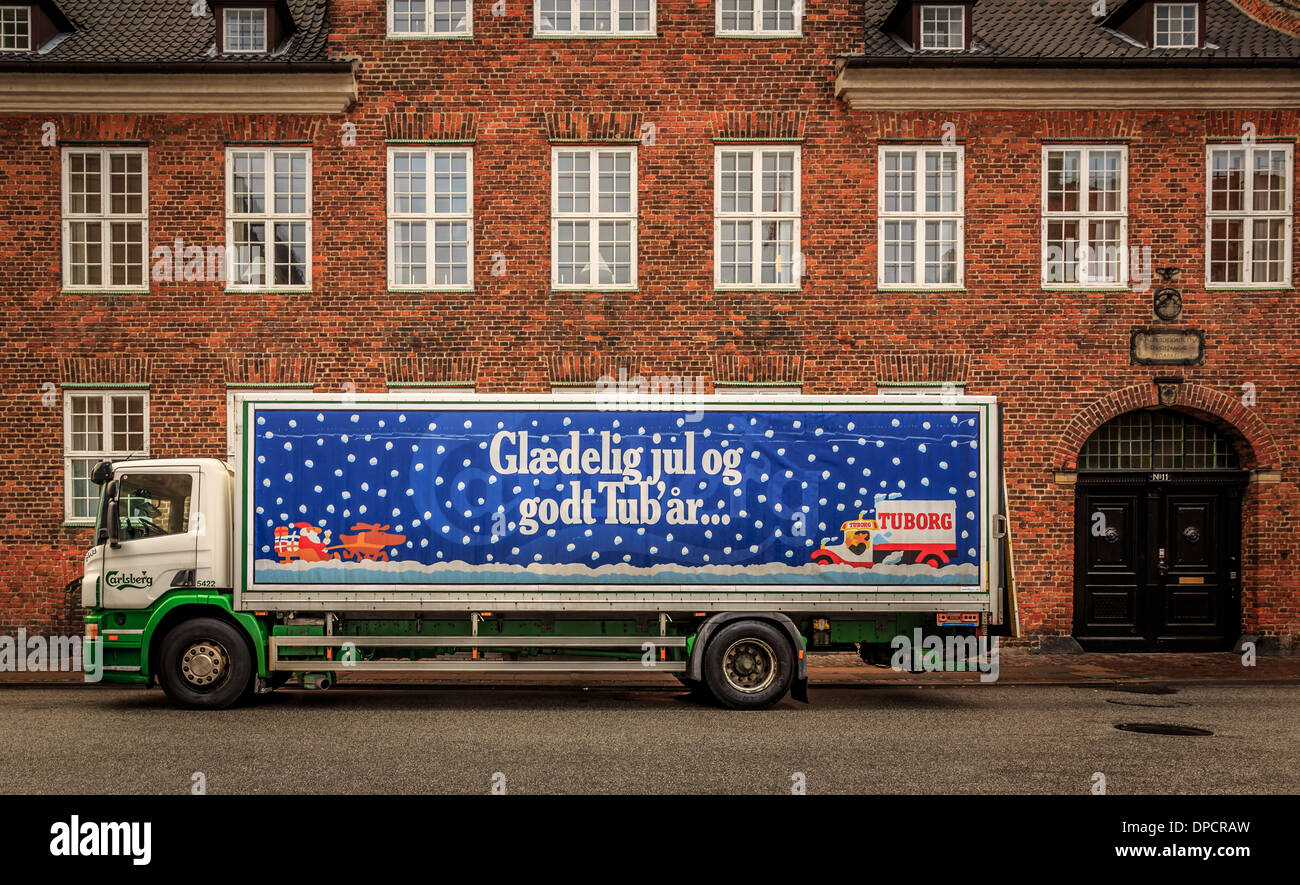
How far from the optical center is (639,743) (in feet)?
30.8

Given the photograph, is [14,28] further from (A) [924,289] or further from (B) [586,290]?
(A) [924,289]

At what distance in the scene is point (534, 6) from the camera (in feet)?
55.0

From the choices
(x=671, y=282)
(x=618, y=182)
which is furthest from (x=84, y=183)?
(x=671, y=282)

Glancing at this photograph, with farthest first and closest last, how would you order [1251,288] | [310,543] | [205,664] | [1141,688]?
[1251,288]
[1141,688]
[310,543]
[205,664]

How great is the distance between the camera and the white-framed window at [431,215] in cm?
1669

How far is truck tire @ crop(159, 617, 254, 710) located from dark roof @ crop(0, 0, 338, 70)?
29.2 feet

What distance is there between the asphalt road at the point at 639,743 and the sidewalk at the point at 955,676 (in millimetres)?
745

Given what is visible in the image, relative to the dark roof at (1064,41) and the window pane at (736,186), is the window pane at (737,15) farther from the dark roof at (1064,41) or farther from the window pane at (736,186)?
the window pane at (736,186)

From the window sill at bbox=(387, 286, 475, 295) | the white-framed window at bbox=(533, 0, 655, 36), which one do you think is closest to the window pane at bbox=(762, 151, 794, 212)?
the white-framed window at bbox=(533, 0, 655, 36)

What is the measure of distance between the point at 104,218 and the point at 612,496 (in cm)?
1018

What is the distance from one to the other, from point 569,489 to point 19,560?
989 cm

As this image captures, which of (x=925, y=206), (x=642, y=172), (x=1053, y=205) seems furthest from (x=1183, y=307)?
(x=642, y=172)

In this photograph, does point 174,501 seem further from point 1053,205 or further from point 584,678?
point 1053,205
